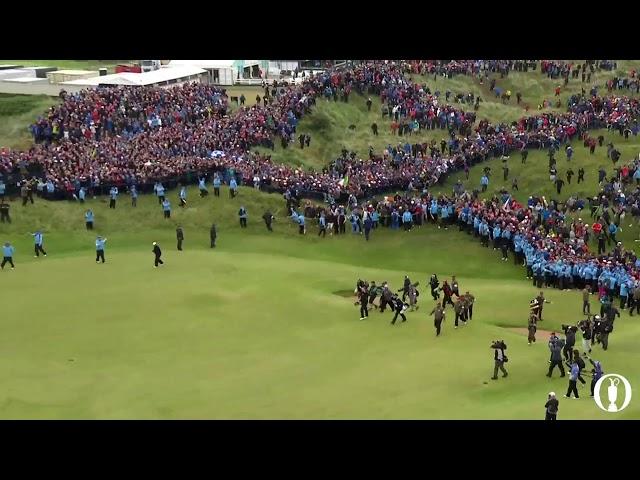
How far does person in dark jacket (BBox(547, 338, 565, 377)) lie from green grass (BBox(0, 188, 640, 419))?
0.38m

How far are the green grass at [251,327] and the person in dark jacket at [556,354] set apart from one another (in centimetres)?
42

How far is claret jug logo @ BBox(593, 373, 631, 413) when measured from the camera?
90.4 ft

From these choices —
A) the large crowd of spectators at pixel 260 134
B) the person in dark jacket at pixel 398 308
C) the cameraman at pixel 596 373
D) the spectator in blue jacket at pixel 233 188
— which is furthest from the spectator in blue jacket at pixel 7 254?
the cameraman at pixel 596 373

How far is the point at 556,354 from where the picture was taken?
99.3 feet

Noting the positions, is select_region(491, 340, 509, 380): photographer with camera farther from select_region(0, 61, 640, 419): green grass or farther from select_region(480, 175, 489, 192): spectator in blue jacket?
select_region(480, 175, 489, 192): spectator in blue jacket

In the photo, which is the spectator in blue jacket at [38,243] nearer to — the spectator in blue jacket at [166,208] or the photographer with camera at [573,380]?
the spectator in blue jacket at [166,208]

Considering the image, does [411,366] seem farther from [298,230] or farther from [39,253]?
[39,253]

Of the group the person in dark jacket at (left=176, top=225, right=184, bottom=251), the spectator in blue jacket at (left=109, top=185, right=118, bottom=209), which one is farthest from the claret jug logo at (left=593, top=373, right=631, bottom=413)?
the spectator in blue jacket at (left=109, top=185, right=118, bottom=209)

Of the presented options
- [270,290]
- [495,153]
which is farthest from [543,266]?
[495,153]

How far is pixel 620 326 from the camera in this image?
36125 millimetres

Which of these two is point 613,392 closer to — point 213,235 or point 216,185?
point 213,235

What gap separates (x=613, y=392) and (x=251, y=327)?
13.4 metres

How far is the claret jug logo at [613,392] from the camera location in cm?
2755

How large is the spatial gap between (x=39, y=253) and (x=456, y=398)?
2443 cm
